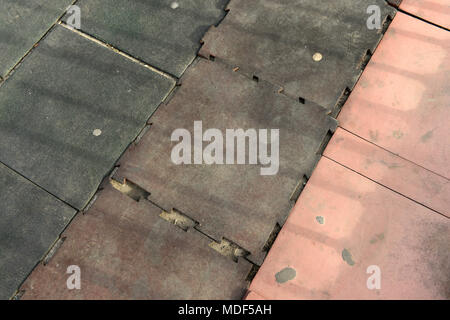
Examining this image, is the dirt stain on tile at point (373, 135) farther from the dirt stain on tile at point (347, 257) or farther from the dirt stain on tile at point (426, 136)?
the dirt stain on tile at point (347, 257)

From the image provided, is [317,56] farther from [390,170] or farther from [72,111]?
[72,111]

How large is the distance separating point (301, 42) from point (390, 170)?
1.36 meters

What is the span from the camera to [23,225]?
116 inches

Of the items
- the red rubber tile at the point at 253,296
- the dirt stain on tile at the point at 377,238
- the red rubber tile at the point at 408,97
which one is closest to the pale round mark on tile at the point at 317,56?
the red rubber tile at the point at 408,97

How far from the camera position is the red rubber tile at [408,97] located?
3088mm

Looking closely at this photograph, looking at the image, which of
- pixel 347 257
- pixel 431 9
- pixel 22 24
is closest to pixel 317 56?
pixel 431 9

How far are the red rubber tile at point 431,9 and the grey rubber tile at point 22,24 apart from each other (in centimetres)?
323

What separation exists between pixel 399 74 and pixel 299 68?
2.83 ft

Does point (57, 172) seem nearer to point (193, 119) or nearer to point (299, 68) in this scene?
point (193, 119)

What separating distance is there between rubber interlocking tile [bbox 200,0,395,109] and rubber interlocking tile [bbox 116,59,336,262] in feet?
0.54

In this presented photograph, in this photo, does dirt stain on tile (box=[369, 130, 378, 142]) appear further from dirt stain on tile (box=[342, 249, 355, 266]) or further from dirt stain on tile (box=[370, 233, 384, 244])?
dirt stain on tile (box=[342, 249, 355, 266])

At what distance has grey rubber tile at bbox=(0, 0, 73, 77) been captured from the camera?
354 cm

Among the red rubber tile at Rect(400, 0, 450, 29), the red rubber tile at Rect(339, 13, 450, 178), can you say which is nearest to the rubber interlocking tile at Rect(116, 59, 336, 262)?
the red rubber tile at Rect(339, 13, 450, 178)
